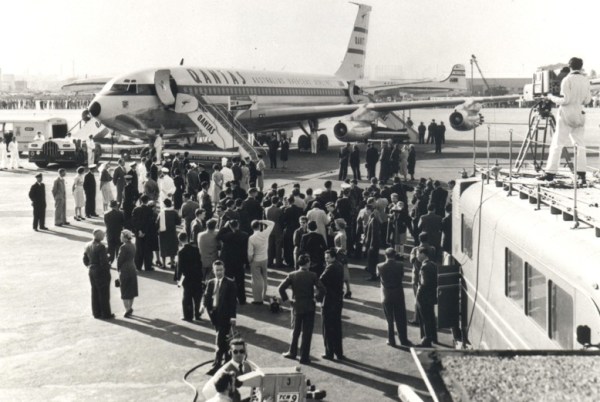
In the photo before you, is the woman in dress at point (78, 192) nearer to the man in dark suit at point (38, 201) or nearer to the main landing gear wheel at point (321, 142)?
the man in dark suit at point (38, 201)

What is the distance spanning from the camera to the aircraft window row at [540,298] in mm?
5565

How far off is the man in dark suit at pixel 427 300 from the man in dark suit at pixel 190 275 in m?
3.33

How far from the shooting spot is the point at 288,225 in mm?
14352

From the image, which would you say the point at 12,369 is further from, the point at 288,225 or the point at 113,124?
the point at 113,124

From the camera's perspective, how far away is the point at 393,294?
9.91 m

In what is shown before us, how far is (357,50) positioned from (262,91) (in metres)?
15.7

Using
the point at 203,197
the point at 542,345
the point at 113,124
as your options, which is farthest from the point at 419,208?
the point at 113,124

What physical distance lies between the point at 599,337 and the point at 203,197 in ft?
39.6

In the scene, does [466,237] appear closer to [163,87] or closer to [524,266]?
[524,266]

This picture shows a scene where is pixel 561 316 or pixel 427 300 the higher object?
pixel 561 316

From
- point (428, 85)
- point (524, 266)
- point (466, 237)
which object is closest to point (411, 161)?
point (466, 237)

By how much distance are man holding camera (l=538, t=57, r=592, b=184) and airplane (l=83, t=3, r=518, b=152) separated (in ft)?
62.3

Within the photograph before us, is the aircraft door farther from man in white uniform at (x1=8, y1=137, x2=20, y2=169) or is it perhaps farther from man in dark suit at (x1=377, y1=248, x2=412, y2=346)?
man in dark suit at (x1=377, y1=248, x2=412, y2=346)

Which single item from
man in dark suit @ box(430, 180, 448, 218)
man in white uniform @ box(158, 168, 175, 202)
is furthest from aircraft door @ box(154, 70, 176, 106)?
man in dark suit @ box(430, 180, 448, 218)
